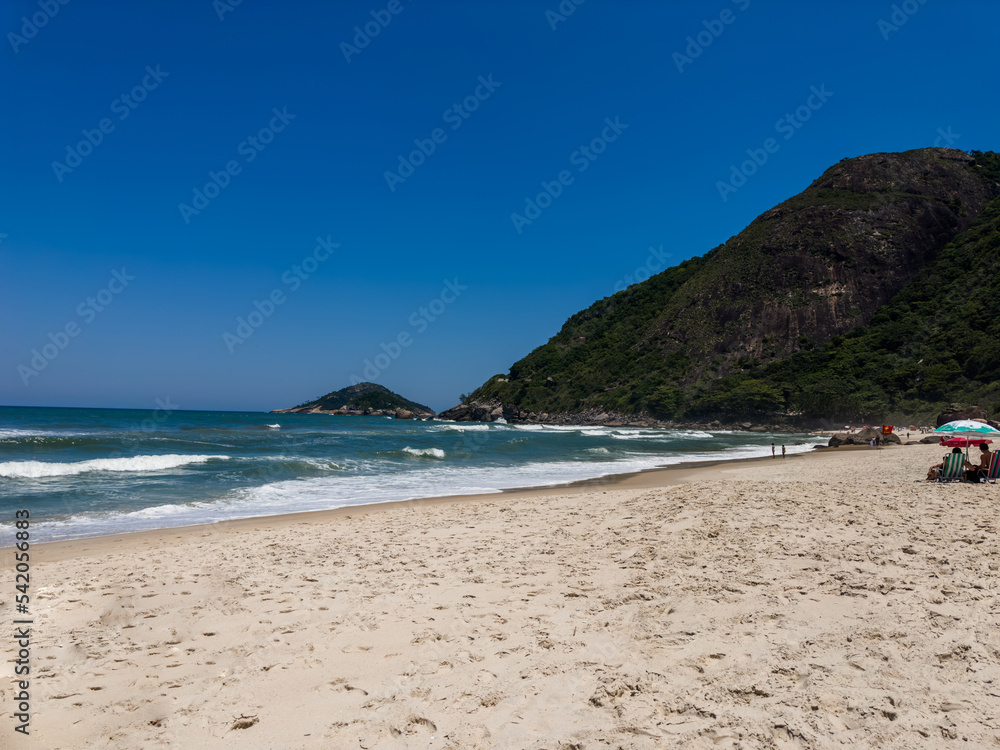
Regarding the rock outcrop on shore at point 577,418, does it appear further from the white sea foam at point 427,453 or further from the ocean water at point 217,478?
the white sea foam at point 427,453

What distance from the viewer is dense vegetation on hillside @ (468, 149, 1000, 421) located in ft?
229

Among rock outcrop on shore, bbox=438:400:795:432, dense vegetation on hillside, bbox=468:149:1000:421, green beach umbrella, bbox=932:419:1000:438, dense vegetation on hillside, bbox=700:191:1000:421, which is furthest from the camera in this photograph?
rock outcrop on shore, bbox=438:400:795:432

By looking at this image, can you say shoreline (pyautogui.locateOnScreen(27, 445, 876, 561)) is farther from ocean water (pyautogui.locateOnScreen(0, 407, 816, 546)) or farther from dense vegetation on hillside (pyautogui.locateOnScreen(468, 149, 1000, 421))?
dense vegetation on hillside (pyautogui.locateOnScreen(468, 149, 1000, 421))

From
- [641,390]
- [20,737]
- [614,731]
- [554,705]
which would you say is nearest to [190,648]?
[20,737]

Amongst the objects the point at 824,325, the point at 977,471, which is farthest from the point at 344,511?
the point at 824,325

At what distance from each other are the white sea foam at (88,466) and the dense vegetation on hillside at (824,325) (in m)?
70.8

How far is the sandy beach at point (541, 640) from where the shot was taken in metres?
3.32

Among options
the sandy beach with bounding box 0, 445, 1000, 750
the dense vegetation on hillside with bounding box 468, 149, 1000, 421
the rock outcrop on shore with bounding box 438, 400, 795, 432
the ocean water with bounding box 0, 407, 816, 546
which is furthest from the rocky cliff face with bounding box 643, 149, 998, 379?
the sandy beach with bounding box 0, 445, 1000, 750

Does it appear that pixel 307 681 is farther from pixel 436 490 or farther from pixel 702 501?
pixel 436 490

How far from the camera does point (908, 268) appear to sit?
3669 inches

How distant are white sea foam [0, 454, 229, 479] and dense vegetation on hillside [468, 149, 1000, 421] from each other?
70.8 m

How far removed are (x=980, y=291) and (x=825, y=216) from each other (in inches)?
1194

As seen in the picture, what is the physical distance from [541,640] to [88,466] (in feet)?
69.6

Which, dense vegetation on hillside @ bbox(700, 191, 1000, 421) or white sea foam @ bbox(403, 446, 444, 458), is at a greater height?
dense vegetation on hillside @ bbox(700, 191, 1000, 421)
